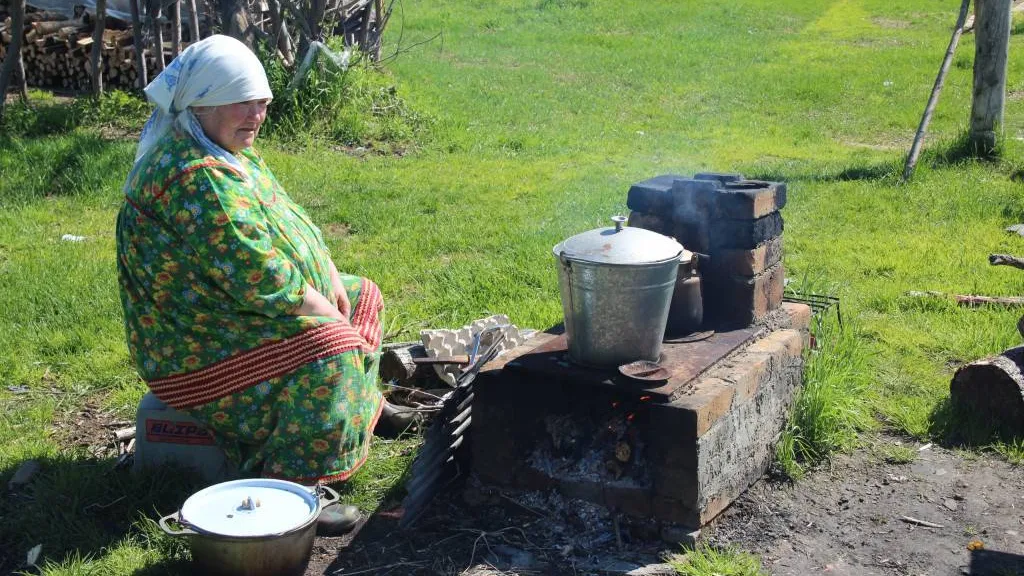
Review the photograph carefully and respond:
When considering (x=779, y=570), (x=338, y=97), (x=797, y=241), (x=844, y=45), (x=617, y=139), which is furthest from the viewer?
(x=844, y=45)

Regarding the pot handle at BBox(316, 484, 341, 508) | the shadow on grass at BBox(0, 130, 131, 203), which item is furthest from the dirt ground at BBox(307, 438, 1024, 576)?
the shadow on grass at BBox(0, 130, 131, 203)

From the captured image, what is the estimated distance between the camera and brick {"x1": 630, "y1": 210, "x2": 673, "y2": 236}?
14.6ft

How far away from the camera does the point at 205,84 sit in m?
3.58

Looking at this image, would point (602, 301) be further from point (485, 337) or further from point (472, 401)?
point (485, 337)

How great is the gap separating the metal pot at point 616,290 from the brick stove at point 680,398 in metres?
0.11

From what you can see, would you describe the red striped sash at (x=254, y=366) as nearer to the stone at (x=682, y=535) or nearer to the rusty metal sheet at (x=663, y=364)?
the rusty metal sheet at (x=663, y=364)

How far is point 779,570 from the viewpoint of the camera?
3.56 metres

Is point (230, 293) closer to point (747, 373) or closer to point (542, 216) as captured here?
point (747, 373)

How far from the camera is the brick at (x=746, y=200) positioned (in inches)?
164

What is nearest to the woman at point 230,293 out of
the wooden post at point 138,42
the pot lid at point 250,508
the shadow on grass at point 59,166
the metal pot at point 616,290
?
the pot lid at point 250,508

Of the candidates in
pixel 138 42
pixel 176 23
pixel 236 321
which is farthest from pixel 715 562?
pixel 138 42

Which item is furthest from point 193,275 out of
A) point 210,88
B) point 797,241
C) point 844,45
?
point 844,45

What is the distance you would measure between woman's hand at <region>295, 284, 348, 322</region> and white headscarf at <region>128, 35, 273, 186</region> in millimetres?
542

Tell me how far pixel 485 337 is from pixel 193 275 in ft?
5.33
